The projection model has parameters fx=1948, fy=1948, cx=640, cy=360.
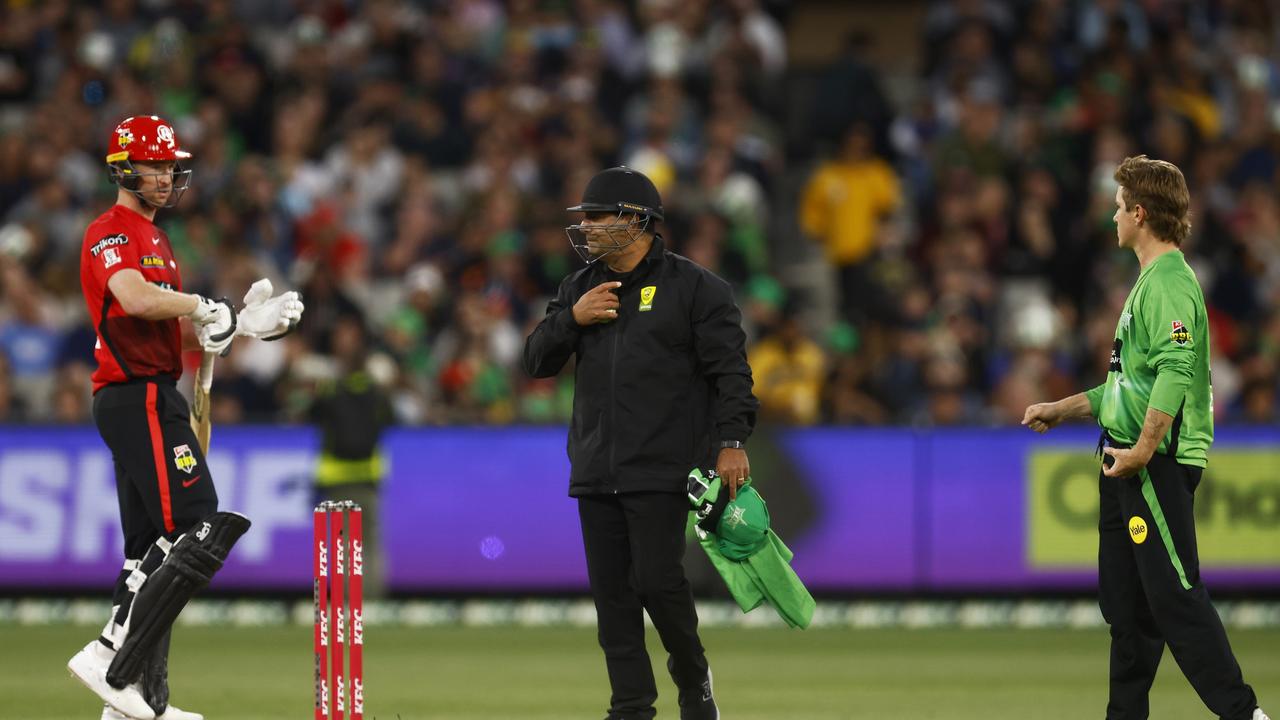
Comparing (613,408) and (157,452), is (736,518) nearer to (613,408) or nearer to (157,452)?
(613,408)

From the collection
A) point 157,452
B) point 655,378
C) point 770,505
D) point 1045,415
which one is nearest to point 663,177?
point 770,505

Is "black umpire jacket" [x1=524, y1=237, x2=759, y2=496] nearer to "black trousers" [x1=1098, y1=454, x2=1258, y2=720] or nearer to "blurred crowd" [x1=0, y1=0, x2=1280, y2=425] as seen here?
"black trousers" [x1=1098, y1=454, x2=1258, y2=720]

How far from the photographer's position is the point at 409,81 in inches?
826

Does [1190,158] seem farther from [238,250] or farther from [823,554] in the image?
[238,250]

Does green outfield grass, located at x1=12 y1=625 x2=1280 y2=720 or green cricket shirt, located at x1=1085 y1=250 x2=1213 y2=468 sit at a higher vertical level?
green cricket shirt, located at x1=1085 y1=250 x2=1213 y2=468

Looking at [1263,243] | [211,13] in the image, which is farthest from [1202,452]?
[211,13]

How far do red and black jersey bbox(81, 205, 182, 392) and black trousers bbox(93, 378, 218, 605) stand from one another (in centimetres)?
9

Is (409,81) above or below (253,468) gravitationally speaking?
above

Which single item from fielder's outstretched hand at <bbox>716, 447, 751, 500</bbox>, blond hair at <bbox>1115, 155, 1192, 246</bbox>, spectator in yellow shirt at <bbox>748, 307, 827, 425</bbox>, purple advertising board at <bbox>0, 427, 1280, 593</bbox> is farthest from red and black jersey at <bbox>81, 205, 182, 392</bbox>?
spectator in yellow shirt at <bbox>748, 307, 827, 425</bbox>

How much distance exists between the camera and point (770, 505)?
1559cm

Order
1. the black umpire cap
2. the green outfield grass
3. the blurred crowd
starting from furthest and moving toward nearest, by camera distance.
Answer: the blurred crowd
the green outfield grass
the black umpire cap

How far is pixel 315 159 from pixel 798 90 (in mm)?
5477

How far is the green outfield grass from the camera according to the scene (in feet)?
33.6

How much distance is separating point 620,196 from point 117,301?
2.39m
